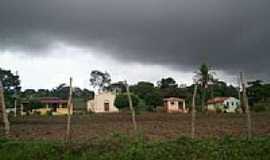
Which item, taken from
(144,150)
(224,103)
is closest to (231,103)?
(224,103)

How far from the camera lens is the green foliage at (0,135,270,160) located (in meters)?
7.96

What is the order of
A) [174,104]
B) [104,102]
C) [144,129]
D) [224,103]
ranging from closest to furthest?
[144,129], [104,102], [224,103], [174,104]

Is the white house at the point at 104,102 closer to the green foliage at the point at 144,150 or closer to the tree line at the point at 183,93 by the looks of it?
the tree line at the point at 183,93

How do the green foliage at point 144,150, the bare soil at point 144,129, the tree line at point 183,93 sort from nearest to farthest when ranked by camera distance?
the green foliage at point 144,150, the bare soil at point 144,129, the tree line at point 183,93

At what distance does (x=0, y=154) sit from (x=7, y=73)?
7704cm

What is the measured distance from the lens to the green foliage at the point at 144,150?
796 centimetres

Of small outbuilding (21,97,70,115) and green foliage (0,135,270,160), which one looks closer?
green foliage (0,135,270,160)

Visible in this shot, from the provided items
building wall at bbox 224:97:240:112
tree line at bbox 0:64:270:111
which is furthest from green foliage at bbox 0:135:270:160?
building wall at bbox 224:97:240:112

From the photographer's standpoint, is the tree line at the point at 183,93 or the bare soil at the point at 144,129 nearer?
the bare soil at the point at 144,129

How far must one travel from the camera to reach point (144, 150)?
843 cm

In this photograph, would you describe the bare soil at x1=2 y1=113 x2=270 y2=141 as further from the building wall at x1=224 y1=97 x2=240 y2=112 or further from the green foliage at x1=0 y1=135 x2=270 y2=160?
the building wall at x1=224 y1=97 x2=240 y2=112

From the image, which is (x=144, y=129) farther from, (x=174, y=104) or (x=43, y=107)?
(x=43, y=107)

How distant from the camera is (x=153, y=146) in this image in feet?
29.5

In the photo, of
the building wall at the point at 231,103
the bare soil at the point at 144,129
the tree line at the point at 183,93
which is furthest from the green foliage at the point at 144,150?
the building wall at the point at 231,103
